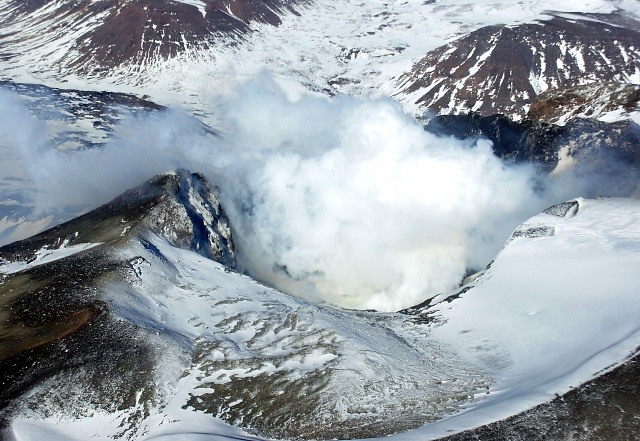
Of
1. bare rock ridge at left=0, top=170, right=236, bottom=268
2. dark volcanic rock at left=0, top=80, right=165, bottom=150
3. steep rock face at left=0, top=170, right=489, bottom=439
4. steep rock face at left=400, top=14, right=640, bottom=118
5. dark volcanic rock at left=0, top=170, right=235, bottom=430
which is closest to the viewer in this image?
steep rock face at left=0, top=170, right=489, bottom=439

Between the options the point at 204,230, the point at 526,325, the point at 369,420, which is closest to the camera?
the point at 369,420

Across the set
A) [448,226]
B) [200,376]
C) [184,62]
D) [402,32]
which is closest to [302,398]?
[200,376]

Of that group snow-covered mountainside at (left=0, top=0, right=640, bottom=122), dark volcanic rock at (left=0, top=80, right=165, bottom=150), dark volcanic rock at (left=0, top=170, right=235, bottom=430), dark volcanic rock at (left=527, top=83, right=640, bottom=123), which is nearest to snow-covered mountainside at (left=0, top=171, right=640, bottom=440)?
dark volcanic rock at (left=0, top=170, right=235, bottom=430)

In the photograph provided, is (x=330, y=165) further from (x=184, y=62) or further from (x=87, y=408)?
(x=184, y=62)

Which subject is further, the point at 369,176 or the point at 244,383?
Answer: the point at 369,176

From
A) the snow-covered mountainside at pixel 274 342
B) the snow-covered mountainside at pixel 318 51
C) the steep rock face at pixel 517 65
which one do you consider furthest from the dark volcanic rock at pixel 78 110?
the steep rock face at pixel 517 65

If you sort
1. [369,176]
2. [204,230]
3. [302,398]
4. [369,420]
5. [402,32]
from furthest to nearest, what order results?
[402,32] < [369,176] < [204,230] < [302,398] < [369,420]

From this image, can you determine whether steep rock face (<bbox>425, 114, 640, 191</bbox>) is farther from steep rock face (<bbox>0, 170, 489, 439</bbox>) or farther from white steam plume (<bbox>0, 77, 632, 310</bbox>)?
steep rock face (<bbox>0, 170, 489, 439</bbox>)
